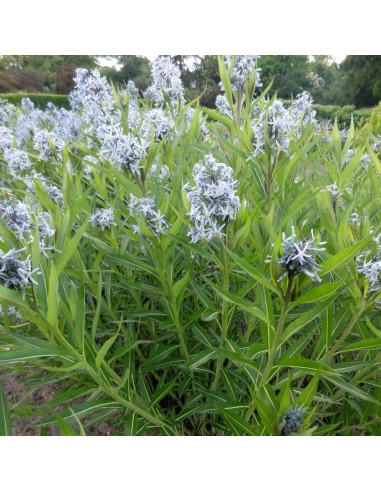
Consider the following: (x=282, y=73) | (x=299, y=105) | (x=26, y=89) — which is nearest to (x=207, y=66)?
(x=299, y=105)

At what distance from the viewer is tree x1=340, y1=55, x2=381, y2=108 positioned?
70.8 ft

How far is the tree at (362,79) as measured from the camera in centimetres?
2158

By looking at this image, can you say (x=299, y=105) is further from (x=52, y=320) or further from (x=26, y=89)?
(x=26, y=89)

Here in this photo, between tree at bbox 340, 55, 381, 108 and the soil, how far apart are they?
25.1 meters

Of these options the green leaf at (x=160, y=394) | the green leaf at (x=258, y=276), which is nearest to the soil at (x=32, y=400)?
the green leaf at (x=160, y=394)

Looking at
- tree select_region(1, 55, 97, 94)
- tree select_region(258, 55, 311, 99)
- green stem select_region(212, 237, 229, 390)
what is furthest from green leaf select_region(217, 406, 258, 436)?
tree select_region(258, 55, 311, 99)

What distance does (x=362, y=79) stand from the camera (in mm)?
22281

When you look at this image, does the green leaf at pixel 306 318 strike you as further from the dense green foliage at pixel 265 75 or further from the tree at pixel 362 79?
the tree at pixel 362 79

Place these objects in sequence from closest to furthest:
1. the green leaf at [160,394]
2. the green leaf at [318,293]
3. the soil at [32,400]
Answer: the green leaf at [318,293]
the green leaf at [160,394]
the soil at [32,400]

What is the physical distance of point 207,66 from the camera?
487 inches

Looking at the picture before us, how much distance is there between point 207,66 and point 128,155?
→ 498 inches

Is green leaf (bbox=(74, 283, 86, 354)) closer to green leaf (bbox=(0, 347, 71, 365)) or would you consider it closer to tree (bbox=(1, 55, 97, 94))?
green leaf (bbox=(0, 347, 71, 365))

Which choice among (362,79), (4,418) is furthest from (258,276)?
(362,79)

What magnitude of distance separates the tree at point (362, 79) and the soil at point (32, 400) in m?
25.1
